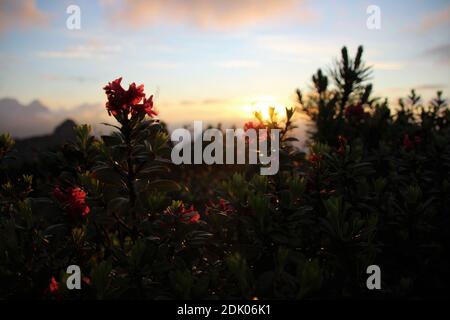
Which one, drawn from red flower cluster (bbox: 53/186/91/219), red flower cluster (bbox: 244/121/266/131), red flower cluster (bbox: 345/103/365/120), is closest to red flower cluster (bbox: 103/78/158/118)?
red flower cluster (bbox: 53/186/91/219)

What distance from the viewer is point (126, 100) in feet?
9.30

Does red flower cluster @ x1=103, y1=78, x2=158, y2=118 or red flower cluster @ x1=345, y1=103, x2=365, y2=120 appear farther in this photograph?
red flower cluster @ x1=345, y1=103, x2=365, y2=120

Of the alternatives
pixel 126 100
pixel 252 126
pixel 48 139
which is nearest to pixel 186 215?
pixel 126 100

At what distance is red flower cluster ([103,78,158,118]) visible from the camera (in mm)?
2820

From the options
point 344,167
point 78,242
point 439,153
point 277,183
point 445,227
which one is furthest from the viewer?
point 439,153

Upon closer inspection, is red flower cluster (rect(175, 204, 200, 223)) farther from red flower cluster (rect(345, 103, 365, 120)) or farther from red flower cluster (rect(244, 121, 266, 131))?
red flower cluster (rect(345, 103, 365, 120))

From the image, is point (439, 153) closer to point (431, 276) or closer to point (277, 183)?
point (431, 276)

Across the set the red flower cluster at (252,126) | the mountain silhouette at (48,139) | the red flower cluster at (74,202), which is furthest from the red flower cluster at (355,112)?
the mountain silhouette at (48,139)

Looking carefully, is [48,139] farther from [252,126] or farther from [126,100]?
[126,100]

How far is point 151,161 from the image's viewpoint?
2.99 meters

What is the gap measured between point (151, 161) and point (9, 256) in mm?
1091

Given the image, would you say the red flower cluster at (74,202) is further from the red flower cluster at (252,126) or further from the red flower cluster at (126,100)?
the red flower cluster at (252,126)

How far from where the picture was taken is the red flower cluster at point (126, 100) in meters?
2.82
